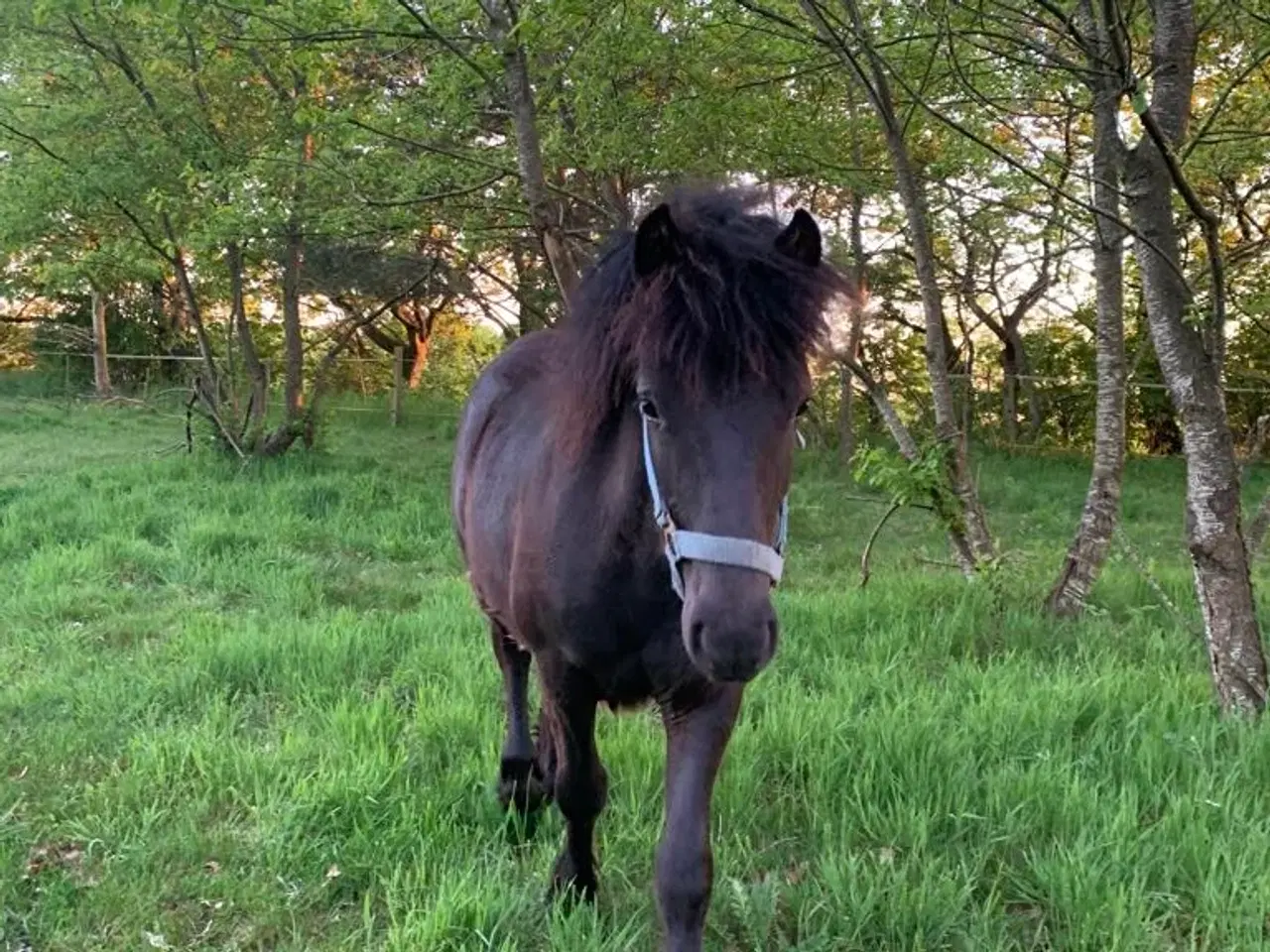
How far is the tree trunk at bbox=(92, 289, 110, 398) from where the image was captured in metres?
21.1

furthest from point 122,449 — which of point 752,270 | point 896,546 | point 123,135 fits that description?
point 752,270

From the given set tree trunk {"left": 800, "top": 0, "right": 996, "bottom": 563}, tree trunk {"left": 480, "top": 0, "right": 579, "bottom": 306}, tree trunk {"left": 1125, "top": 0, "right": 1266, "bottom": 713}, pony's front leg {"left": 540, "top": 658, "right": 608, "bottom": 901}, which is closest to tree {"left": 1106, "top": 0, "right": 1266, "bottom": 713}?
tree trunk {"left": 1125, "top": 0, "right": 1266, "bottom": 713}

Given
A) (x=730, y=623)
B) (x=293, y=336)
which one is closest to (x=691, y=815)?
(x=730, y=623)

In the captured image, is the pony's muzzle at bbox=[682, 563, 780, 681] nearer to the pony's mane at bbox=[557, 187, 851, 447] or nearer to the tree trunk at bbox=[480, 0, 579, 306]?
the pony's mane at bbox=[557, 187, 851, 447]

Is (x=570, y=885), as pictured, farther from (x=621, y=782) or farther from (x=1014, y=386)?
(x=1014, y=386)

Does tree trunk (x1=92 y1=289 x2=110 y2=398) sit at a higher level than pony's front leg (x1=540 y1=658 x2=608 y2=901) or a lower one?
higher

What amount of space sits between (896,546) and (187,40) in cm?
751

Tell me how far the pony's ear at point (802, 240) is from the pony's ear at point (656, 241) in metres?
0.25

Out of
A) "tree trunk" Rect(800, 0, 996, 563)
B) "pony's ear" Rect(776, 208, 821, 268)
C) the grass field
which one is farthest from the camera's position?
"tree trunk" Rect(800, 0, 996, 563)

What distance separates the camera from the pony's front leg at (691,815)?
2.18m

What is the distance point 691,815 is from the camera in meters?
2.22

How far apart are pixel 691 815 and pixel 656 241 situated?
4.24 feet

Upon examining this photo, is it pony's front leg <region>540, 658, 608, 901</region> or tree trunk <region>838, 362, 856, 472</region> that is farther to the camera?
tree trunk <region>838, 362, 856, 472</region>

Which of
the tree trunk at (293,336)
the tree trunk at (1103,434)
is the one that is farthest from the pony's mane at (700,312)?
the tree trunk at (293,336)
